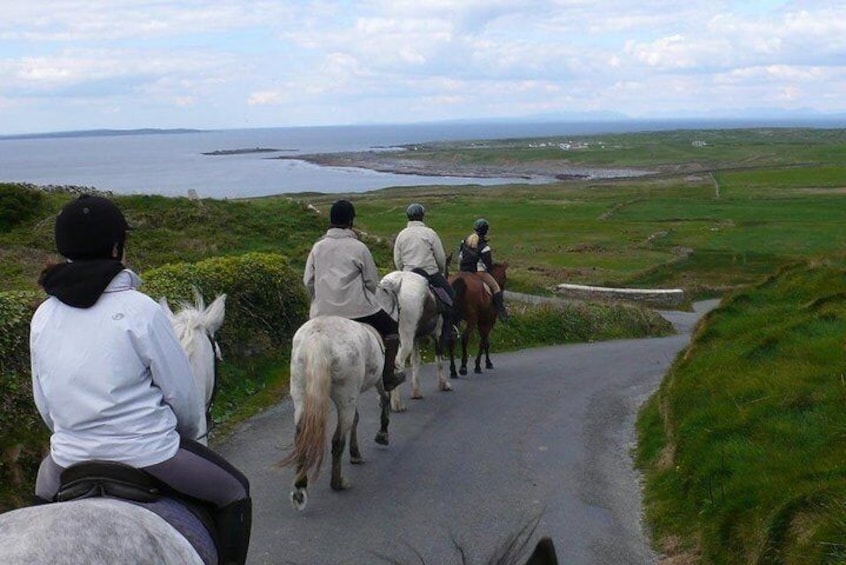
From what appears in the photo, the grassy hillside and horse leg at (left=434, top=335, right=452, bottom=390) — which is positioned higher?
the grassy hillside

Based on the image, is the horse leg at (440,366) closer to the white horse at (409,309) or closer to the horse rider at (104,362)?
the white horse at (409,309)

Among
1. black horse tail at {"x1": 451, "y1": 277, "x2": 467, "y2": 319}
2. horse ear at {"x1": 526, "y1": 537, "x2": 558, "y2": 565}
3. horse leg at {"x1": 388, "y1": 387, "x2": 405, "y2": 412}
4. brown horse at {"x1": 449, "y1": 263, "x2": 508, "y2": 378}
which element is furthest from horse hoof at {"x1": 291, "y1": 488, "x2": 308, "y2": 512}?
black horse tail at {"x1": 451, "y1": 277, "x2": 467, "y2": 319}

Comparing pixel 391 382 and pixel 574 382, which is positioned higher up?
pixel 391 382

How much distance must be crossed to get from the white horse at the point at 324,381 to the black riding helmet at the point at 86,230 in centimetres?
458

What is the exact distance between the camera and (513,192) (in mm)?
103625

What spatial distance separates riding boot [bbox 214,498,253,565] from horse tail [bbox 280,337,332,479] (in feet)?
11.5

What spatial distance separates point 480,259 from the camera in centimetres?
1841

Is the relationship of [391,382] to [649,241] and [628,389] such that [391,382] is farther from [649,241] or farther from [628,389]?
[649,241]

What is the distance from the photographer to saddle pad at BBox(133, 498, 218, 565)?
4.66 meters

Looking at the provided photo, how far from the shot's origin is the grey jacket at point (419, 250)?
14.8m

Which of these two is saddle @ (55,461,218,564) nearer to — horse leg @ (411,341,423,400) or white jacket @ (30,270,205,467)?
white jacket @ (30,270,205,467)

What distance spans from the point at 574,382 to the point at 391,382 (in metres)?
7.54

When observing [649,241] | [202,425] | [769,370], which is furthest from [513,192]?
[202,425]

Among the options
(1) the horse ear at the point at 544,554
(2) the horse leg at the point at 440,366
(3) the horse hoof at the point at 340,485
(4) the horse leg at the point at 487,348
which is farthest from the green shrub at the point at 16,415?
(4) the horse leg at the point at 487,348
